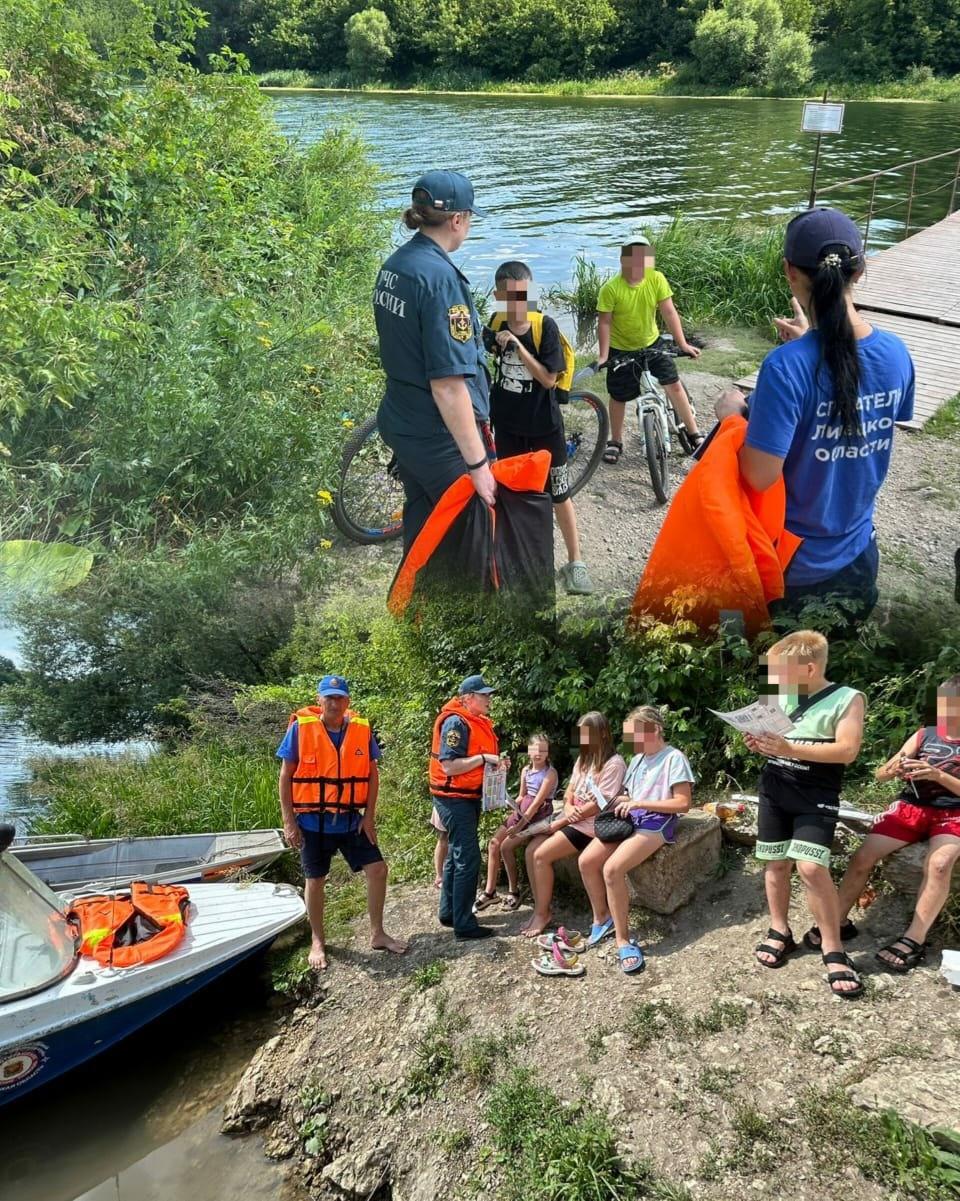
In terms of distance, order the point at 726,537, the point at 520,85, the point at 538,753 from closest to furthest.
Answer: the point at 726,537 < the point at 538,753 < the point at 520,85

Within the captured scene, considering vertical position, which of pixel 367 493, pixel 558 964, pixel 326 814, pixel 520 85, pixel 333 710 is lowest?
pixel 558 964

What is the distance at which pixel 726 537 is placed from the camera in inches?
137

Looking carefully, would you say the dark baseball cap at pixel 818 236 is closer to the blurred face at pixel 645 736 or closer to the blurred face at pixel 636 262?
the blurred face at pixel 645 736

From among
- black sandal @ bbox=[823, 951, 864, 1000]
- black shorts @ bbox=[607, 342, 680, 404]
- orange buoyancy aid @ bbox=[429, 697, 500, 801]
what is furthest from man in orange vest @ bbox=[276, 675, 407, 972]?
black shorts @ bbox=[607, 342, 680, 404]

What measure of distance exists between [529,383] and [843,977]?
3107 mm

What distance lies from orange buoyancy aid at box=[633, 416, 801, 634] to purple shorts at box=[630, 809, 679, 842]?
96 centimetres

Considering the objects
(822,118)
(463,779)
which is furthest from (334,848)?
(822,118)

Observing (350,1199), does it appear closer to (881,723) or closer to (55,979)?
(55,979)

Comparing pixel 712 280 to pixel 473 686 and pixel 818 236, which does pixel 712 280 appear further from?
pixel 818 236

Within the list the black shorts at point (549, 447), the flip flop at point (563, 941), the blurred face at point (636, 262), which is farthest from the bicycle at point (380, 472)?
the flip flop at point (563, 941)

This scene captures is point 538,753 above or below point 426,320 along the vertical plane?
below

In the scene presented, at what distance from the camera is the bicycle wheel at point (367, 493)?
6180 mm

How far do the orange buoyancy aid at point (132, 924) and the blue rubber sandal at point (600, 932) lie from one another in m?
2.34

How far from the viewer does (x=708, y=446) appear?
3.61m
